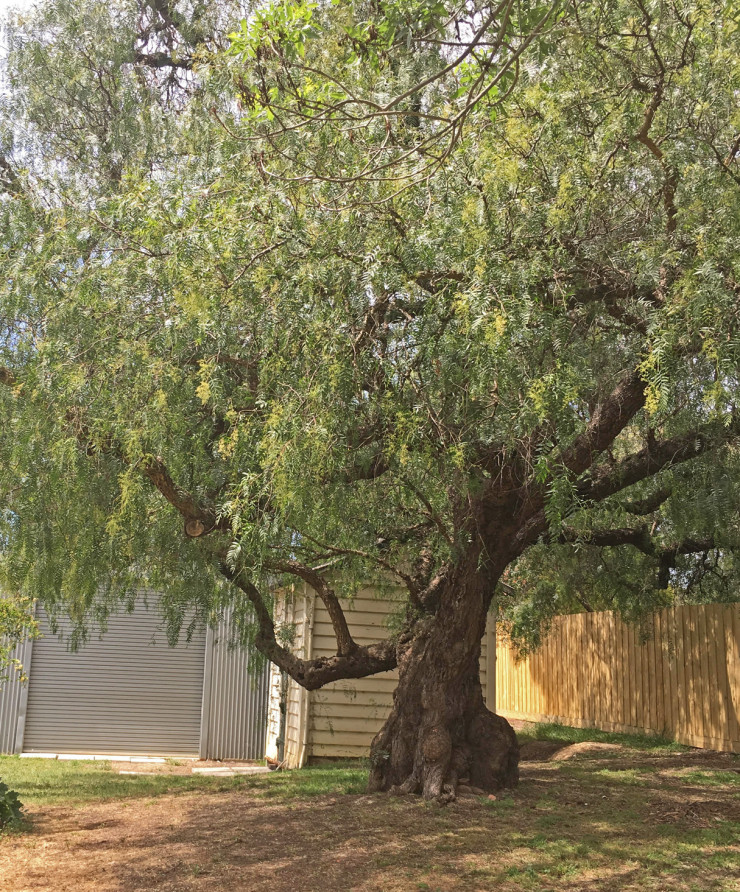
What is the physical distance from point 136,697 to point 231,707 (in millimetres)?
1497

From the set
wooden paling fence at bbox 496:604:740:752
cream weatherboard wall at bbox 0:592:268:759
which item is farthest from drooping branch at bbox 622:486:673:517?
cream weatherboard wall at bbox 0:592:268:759

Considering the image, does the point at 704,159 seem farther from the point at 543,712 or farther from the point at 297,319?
the point at 543,712

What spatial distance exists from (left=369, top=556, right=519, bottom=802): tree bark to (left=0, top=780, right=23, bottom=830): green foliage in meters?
2.84

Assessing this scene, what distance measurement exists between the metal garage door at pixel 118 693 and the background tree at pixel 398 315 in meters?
6.79

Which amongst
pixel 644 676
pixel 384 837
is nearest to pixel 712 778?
pixel 644 676

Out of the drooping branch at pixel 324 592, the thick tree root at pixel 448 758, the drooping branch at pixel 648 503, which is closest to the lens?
the thick tree root at pixel 448 758

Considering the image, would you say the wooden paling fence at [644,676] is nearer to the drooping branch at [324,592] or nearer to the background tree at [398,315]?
the background tree at [398,315]

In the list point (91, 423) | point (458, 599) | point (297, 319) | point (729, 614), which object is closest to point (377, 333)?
point (297, 319)

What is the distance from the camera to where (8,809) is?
715cm

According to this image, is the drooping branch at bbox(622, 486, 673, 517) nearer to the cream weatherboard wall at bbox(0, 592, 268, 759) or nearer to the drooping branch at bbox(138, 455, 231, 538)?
the drooping branch at bbox(138, 455, 231, 538)

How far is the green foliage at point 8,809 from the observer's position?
23.2ft

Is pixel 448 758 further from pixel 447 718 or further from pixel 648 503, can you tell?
pixel 648 503

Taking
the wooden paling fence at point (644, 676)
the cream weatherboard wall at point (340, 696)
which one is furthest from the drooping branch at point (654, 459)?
the cream weatherboard wall at point (340, 696)

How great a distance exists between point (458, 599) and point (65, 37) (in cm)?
642
